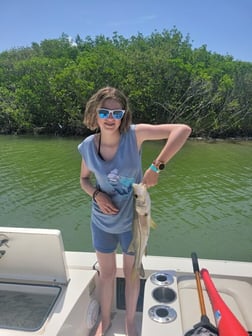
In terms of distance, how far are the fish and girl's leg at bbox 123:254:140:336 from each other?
0.15m

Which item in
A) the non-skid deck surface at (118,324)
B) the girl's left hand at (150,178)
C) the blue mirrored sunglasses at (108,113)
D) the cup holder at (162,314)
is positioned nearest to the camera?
the cup holder at (162,314)

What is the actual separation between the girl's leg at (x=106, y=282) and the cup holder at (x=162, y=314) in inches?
21.0

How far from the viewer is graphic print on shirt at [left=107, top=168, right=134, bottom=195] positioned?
2080mm

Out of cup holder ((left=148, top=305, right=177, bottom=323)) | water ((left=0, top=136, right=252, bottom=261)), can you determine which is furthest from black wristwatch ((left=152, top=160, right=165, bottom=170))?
water ((left=0, top=136, right=252, bottom=261))

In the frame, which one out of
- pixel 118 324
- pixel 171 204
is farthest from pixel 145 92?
pixel 118 324

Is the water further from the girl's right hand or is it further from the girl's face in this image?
the girl's face

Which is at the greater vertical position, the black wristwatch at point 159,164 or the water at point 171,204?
the black wristwatch at point 159,164

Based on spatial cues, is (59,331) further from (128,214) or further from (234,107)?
(234,107)

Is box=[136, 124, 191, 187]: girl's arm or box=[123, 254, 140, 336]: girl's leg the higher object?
box=[136, 124, 191, 187]: girl's arm

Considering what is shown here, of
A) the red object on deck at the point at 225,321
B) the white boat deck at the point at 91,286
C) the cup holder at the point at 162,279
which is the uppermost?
the red object on deck at the point at 225,321

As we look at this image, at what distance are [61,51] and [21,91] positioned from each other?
17740 mm

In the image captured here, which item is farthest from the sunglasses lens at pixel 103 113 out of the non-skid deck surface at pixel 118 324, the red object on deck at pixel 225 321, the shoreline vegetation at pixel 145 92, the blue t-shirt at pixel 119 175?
the shoreline vegetation at pixel 145 92

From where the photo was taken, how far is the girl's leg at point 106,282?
7.63 ft

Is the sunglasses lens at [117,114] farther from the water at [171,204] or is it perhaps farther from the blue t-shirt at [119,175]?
the water at [171,204]
